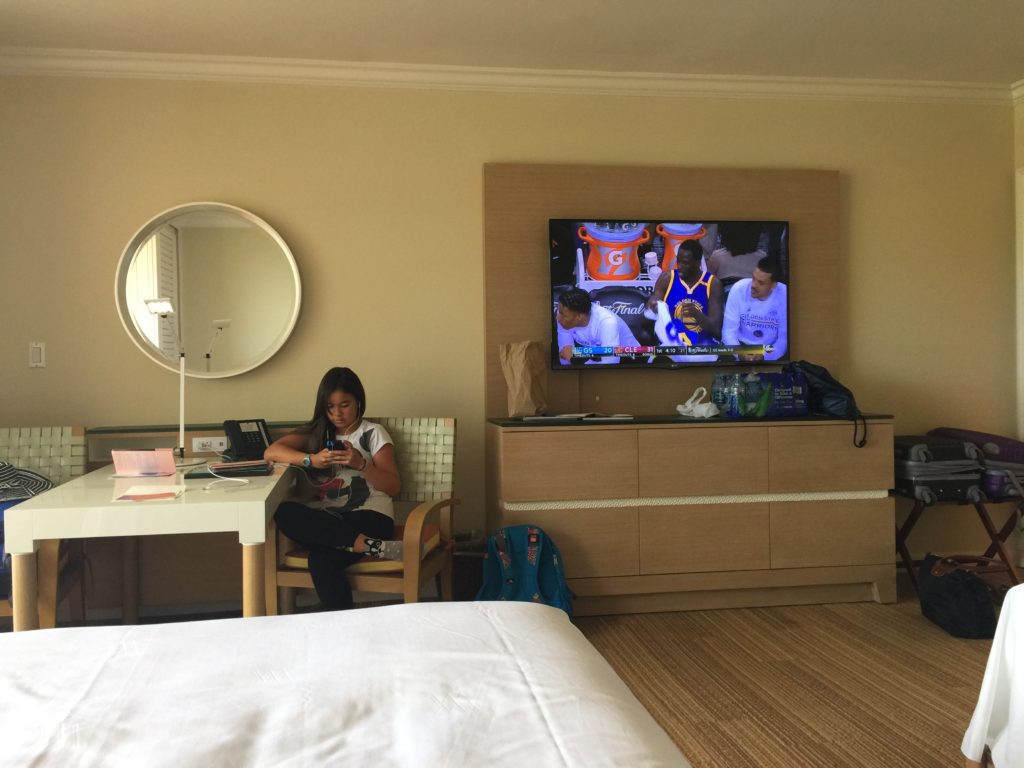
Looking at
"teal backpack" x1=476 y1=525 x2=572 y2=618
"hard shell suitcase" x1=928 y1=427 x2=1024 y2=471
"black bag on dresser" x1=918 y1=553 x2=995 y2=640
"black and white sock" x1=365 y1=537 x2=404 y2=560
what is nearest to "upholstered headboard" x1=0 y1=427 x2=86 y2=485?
"black and white sock" x1=365 y1=537 x2=404 y2=560

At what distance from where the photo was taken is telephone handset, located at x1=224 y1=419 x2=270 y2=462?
3418mm

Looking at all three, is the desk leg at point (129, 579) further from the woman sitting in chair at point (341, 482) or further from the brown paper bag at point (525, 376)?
the brown paper bag at point (525, 376)

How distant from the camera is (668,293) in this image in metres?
4.08

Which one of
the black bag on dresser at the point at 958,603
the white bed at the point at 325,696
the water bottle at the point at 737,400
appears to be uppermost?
the water bottle at the point at 737,400

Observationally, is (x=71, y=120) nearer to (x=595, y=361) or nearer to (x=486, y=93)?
(x=486, y=93)

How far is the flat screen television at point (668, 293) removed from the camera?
402 centimetres

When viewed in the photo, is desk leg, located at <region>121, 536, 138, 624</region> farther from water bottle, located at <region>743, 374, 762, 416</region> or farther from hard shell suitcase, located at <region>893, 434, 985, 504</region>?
hard shell suitcase, located at <region>893, 434, 985, 504</region>

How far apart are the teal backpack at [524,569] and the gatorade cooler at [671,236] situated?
147cm

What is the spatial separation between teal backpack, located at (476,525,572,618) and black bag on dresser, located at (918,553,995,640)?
1.52 metres

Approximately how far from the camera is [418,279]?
4.02 meters

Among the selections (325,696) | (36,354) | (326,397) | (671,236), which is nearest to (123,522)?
(326,397)

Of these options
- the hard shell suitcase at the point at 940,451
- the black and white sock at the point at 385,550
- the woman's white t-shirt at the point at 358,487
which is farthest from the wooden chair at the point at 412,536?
the hard shell suitcase at the point at 940,451

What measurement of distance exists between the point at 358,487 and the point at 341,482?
0.26 feet

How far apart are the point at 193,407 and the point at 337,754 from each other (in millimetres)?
3136
